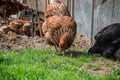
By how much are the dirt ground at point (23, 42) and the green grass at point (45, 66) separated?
2.21 feet

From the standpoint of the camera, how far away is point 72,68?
754cm

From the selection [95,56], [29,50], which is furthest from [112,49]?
[29,50]

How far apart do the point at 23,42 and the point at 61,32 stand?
155cm

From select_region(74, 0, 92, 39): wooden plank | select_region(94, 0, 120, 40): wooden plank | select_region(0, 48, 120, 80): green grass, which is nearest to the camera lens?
select_region(0, 48, 120, 80): green grass

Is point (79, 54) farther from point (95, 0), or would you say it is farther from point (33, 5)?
point (33, 5)

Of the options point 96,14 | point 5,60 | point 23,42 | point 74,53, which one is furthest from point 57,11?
point 5,60

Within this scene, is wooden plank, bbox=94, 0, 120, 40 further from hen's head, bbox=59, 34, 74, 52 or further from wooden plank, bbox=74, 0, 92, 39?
hen's head, bbox=59, 34, 74, 52

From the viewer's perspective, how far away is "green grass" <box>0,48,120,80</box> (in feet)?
21.8

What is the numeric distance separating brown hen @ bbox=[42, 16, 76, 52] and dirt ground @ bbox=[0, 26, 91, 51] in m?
0.86

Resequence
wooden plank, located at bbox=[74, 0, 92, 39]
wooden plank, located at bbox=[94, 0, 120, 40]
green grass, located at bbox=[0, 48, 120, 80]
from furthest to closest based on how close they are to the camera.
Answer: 1. wooden plank, located at bbox=[74, 0, 92, 39]
2. wooden plank, located at bbox=[94, 0, 120, 40]
3. green grass, located at bbox=[0, 48, 120, 80]

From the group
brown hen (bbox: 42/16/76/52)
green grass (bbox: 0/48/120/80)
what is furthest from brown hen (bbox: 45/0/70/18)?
green grass (bbox: 0/48/120/80)

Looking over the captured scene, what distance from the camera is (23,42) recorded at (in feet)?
33.1

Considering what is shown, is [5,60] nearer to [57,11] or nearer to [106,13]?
[57,11]

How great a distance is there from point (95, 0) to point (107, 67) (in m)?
2.54
